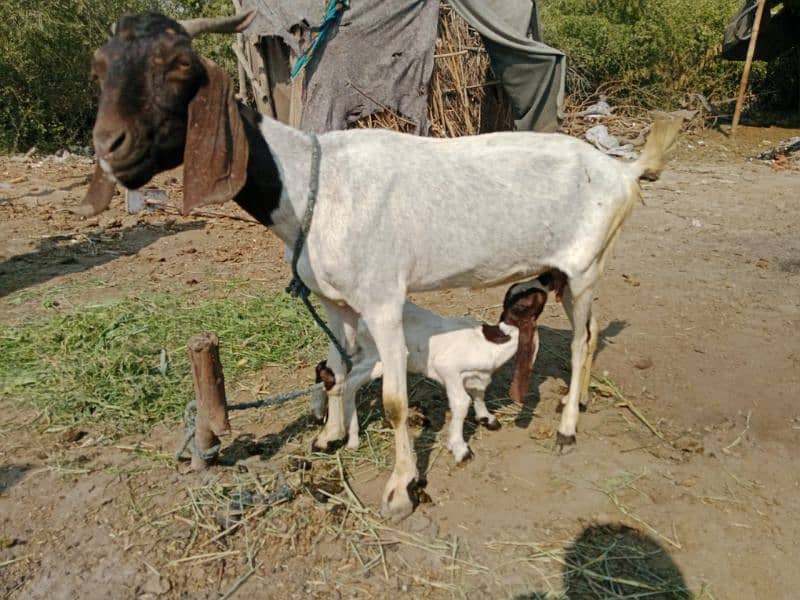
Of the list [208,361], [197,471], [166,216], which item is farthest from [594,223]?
[166,216]

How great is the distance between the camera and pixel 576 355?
416 cm

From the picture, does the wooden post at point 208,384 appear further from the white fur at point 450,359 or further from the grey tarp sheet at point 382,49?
the grey tarp sheet at point 382,49

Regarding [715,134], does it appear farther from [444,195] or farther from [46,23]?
[46,23]

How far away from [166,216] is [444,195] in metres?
6.59

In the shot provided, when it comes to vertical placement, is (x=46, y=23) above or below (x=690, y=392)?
above

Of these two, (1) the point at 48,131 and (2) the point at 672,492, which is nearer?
(2) the point at 672,492

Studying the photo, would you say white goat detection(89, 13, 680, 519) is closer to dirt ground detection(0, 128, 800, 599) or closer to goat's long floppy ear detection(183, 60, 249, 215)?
goat's long floppy ear detection(183, 60, 249, 215)

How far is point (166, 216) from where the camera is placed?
8953 millimetres

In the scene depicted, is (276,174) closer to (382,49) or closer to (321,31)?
(321,31)

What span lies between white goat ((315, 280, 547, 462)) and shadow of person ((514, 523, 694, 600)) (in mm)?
887

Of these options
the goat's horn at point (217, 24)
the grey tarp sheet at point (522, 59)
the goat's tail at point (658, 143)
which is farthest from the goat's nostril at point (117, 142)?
the grey tarp sheet at point (522, 59)

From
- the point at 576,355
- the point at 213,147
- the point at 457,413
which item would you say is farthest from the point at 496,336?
the point at 213,147

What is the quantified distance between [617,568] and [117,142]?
283cm

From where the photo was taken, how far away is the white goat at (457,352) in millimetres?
3822
